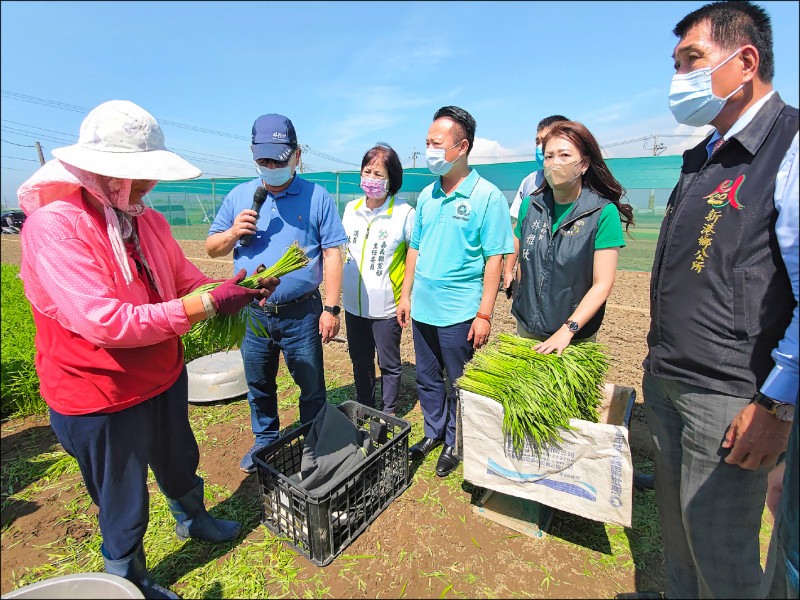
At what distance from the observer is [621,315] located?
6328 mm

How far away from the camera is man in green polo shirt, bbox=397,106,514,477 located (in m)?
2.66

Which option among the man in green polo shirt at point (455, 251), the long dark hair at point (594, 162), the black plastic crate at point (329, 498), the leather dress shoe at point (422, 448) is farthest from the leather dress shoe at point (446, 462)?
the long dark hair at point (594, 162)

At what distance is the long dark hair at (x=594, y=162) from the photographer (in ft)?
7.36

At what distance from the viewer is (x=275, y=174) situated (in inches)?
103

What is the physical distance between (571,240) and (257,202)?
1.91 meters

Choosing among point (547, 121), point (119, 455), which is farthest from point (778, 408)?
point (547, 121)

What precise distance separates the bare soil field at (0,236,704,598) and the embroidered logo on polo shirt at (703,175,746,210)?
1181mm

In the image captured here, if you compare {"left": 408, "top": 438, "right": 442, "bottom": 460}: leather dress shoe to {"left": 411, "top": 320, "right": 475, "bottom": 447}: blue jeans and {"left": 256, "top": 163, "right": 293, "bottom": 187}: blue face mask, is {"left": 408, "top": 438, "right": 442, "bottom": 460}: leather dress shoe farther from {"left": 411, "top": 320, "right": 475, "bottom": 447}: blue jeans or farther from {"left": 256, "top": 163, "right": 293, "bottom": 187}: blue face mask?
{"left": 256, "top": 163, "right": 293, "bottom": 187}: blue face mask

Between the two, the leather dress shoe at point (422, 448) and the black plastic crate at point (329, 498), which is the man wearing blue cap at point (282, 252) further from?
the leather dress shoe at point (422, 448)

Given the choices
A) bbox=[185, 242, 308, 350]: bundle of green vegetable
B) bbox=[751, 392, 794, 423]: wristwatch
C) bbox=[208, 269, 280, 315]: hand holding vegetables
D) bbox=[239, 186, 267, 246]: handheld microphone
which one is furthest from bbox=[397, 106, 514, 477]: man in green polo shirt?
bbox=[751, 392, 794, 423]: wristwatch

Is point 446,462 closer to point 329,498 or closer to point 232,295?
point 329,498

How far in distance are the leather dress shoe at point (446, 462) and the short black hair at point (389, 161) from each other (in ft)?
6.55

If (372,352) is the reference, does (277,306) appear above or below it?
above

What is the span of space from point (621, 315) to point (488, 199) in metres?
4.72
